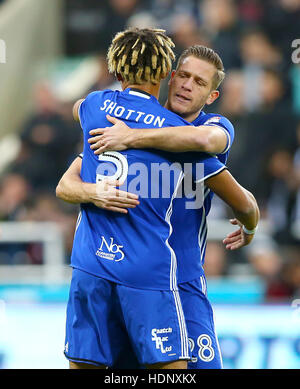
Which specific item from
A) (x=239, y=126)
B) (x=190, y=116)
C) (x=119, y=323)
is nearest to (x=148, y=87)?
(x=190, y=116)

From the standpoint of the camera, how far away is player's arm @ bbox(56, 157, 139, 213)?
10.9 feet

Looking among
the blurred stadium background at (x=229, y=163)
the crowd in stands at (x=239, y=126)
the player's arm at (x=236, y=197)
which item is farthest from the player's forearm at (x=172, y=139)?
the crowd in stands at (x=239, y=126)

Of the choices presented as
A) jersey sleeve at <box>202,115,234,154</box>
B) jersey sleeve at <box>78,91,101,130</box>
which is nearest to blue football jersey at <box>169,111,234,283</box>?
jersey sleeve at <box>202,115,234,154</box>

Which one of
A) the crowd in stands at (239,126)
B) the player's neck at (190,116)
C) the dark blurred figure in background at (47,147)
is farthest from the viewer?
the dark blurred figure in background at (47,147)

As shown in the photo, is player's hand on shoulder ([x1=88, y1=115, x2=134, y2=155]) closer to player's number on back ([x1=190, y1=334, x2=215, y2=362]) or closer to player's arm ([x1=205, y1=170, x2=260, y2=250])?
player's arm ([x1=205, y1=170, x2=260, y2=250])

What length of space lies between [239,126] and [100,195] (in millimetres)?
5429

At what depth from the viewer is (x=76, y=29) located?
11.2 m

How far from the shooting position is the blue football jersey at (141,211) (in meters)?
3.34

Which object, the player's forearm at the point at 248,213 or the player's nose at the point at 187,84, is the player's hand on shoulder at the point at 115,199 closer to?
the player's forearm at the point at 248,213

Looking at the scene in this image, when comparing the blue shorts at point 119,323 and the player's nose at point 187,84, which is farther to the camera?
the player's nose at point 187,84

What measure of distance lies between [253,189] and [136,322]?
5.06 meters

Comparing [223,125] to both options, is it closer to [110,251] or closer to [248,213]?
[248,213]

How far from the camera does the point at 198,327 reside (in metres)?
3.65

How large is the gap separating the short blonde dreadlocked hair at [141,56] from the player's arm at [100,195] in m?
0.48
